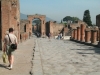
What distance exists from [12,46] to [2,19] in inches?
232

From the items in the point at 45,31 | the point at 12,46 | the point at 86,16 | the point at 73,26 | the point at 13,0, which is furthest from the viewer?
the point at 86,16

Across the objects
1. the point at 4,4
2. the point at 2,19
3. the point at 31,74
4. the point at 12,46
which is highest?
the point at 4,4

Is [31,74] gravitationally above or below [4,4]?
below

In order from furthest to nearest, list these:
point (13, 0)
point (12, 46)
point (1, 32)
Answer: point (13, 0), point (1, 32), point (12, 46)

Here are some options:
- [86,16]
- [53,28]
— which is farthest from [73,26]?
[86,16]

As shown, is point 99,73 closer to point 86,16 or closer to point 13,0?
point 13,0

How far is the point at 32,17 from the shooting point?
48.8 meters

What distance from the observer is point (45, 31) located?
52.8 metres

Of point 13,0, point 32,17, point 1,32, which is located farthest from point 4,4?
point 32,17

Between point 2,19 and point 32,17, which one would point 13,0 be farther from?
point 32,17

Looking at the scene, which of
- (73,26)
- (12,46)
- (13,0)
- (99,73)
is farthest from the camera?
(73,26)

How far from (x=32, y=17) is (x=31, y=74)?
4340 cm

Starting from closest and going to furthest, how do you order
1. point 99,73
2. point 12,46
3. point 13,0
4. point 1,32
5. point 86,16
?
point 99,73
point 12,46
point 1,32
point 13,0
point 86,16

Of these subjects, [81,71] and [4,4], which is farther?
[4,4]
